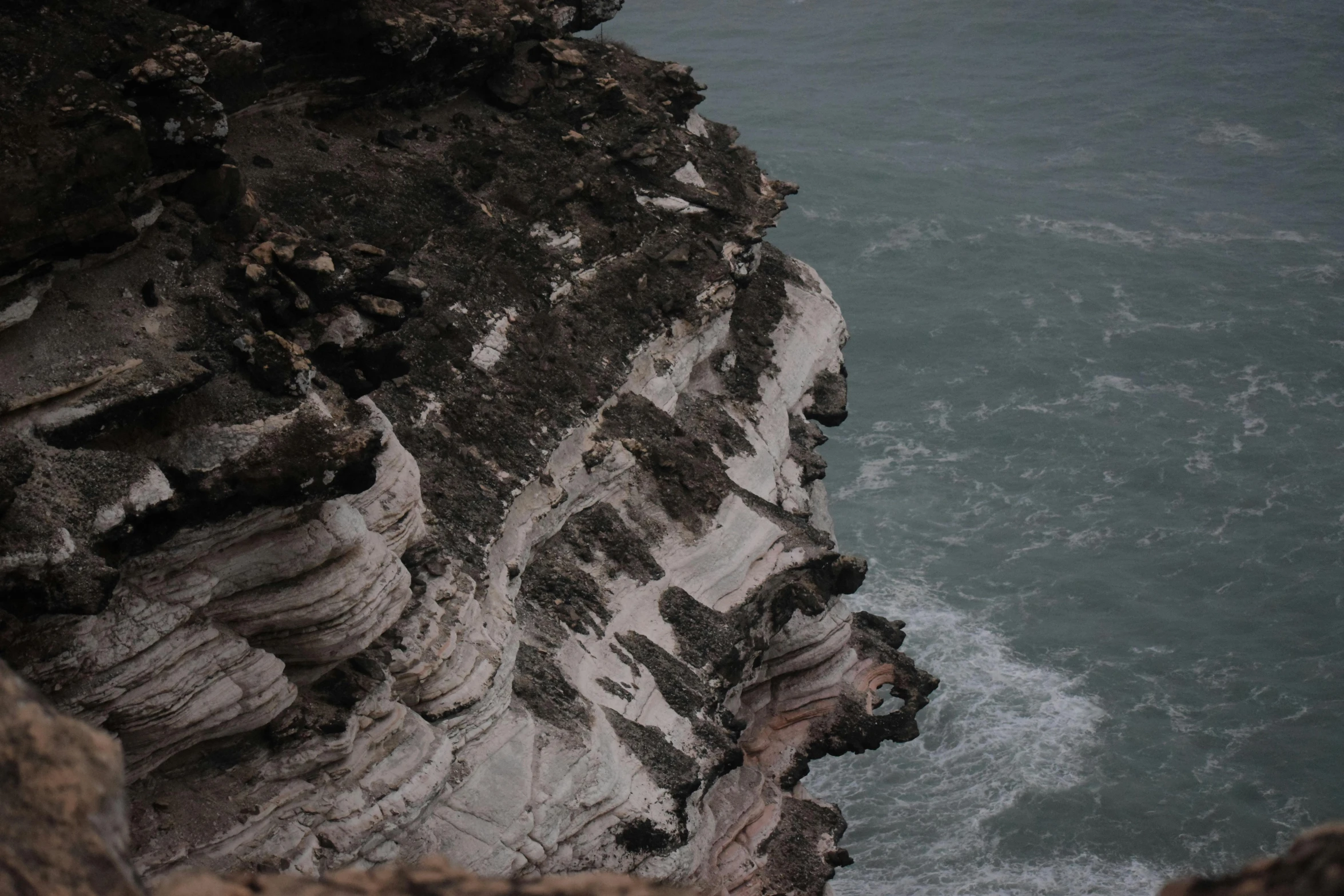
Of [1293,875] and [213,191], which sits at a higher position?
[213,191]

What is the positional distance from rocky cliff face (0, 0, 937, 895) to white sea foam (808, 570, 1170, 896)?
12199 millimetres

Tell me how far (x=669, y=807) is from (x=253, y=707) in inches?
591

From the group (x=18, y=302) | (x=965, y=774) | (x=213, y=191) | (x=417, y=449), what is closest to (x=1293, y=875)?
(x=18, y=302)

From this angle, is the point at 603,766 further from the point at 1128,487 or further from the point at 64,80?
the point at 1128,487

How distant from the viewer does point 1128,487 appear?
8431 centimetres

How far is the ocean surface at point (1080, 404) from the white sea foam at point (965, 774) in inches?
6.2

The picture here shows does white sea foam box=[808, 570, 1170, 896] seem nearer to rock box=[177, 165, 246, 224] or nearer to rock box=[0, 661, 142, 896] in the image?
rock box=[177, 165, 246, 224]

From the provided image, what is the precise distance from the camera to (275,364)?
27.1 metres

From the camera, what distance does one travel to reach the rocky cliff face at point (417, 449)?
25500 millimetres

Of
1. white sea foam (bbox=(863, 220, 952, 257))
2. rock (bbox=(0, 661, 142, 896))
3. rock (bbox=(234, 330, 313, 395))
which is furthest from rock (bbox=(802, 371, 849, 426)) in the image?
rock (bbox=(0, 661, 142, 896))

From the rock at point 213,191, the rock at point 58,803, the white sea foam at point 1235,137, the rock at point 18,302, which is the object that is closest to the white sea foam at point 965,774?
the rock at point 213,191

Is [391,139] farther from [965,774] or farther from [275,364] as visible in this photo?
[965,774]

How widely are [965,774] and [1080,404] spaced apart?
33.3 meters

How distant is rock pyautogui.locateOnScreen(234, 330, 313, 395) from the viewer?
27.1 meters
